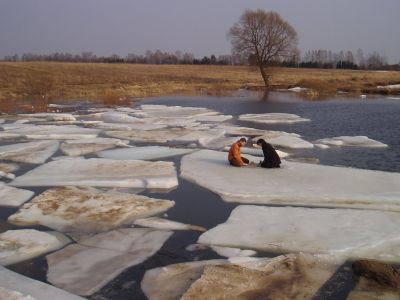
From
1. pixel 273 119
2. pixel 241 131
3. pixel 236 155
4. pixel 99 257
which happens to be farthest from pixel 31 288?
pixel 273 119

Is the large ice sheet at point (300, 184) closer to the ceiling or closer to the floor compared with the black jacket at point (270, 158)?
closer to the floor

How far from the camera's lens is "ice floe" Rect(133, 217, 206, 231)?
20.2 feet

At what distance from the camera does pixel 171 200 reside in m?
7.38

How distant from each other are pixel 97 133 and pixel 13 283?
33.1ft

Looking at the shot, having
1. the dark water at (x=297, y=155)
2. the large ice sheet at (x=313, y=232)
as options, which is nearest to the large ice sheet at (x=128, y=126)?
the dark water at (x=297, y=155)

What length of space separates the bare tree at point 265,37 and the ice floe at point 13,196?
3319cm

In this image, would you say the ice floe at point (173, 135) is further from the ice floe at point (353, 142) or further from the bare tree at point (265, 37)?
the bare tree at point (265, 37)

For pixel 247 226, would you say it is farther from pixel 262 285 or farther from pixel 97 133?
pixel 97 133

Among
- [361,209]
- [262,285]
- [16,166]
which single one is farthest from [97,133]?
[262,285]

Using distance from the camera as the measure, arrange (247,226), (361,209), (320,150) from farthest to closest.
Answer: (320,150) → (361,209) → (247,226)

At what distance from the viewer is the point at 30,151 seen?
11.4 m

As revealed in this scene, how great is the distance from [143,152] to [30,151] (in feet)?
9.67

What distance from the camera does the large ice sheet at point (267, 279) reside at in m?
4.34

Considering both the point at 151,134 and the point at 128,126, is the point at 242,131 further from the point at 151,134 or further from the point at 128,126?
the point at 128,126
